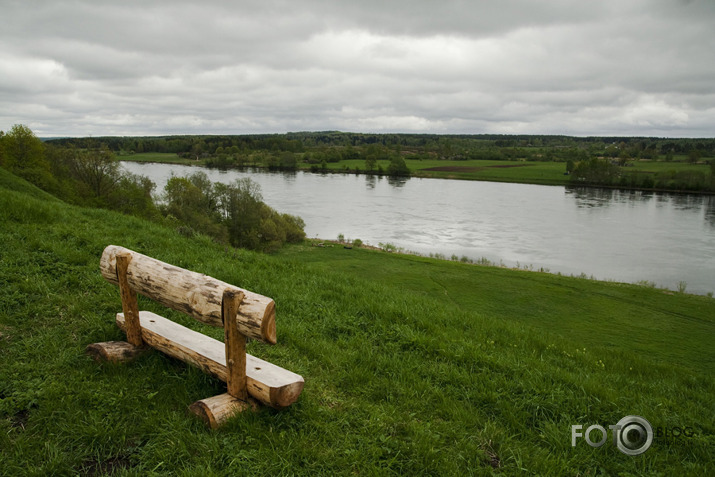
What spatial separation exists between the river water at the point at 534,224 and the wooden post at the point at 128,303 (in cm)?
3493

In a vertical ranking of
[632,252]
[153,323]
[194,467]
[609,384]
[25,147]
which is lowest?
[632,252]

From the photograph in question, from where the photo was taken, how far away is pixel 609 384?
557cm

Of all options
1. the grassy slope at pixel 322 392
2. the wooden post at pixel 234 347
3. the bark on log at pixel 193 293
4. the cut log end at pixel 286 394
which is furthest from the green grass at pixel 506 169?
the wooden post at pixel 234 347

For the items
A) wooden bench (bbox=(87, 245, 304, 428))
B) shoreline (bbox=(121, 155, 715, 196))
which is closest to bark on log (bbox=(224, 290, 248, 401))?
wooden bench (bbox=(87, 245, 304, 428))

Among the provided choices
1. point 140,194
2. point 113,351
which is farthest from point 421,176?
point 113,351

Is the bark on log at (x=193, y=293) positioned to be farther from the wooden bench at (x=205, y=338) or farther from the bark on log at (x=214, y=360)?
the bark on log at (x=214, y=360)

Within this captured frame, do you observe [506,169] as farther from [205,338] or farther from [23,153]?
[205,338]

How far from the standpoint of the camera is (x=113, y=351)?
438 centimetres

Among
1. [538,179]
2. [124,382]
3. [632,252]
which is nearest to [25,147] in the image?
[124,382]

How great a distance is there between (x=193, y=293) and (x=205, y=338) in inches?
38.1

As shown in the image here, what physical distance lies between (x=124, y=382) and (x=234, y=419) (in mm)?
1324

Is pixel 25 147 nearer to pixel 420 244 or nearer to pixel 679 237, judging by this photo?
pixel 420 244

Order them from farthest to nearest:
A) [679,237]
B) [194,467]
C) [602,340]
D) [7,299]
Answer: [679,237], [602,340], [7,299], [194,467]

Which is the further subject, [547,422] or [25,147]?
[25,147]
